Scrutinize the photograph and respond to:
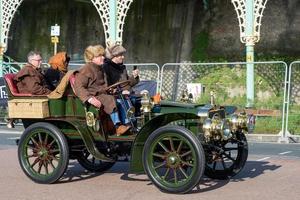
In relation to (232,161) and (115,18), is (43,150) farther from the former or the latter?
(115,18)

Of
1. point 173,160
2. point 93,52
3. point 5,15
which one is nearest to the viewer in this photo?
point 173,160

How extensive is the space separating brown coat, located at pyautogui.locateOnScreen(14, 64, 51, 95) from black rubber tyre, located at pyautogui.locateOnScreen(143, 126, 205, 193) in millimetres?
1851

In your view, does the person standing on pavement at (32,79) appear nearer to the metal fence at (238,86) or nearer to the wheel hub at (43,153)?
the wheel hub at (43,153)

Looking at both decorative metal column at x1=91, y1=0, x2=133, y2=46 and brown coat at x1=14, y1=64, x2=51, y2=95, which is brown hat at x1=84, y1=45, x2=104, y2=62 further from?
decorative metal column at x1=91, y1=0, x2=133, y2=46

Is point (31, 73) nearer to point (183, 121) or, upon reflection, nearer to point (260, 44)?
point (183, 121)

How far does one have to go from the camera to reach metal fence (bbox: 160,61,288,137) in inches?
586

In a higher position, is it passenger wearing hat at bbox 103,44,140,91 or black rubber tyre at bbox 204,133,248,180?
passenger wearing hat at bbox 103,44,140,91

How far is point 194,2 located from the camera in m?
22.8

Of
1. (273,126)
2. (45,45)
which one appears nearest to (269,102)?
→ (273,126)

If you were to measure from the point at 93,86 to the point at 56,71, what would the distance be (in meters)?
1.09

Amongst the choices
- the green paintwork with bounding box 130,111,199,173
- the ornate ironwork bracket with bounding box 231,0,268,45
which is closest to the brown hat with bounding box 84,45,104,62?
the green paintwork with bounding box 130,111,199,173

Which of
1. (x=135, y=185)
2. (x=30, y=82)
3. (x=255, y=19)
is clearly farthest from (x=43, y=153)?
(x=255, y=19)

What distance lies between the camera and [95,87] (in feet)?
25.7

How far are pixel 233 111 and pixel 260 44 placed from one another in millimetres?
13279
